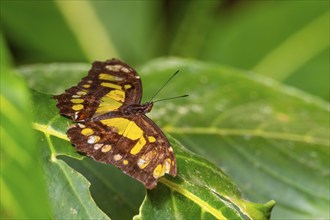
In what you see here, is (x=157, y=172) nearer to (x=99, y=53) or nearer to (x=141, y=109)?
(x=141, y=109)

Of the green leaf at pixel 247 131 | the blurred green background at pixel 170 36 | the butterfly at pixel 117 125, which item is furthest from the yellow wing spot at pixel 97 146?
the blurred green background at pixel 170 36

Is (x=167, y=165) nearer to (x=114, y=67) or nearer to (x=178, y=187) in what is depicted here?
(x=178, y=187)

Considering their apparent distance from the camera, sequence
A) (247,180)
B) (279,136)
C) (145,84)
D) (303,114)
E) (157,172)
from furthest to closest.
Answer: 1. (145,84)
2. (303,114)
3. (279,136)
4. (247,180)
5. (157,172)

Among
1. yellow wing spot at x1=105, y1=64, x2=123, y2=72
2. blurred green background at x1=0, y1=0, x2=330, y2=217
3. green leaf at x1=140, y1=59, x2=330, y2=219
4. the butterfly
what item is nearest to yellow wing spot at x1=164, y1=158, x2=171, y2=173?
the butterfly

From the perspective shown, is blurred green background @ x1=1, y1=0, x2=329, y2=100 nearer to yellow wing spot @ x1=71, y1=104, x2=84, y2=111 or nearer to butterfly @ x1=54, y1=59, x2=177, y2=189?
butterfly @ x1=54, y1=59, x2=177, y2=189

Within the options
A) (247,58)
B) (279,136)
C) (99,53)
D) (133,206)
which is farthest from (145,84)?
(247,58)
